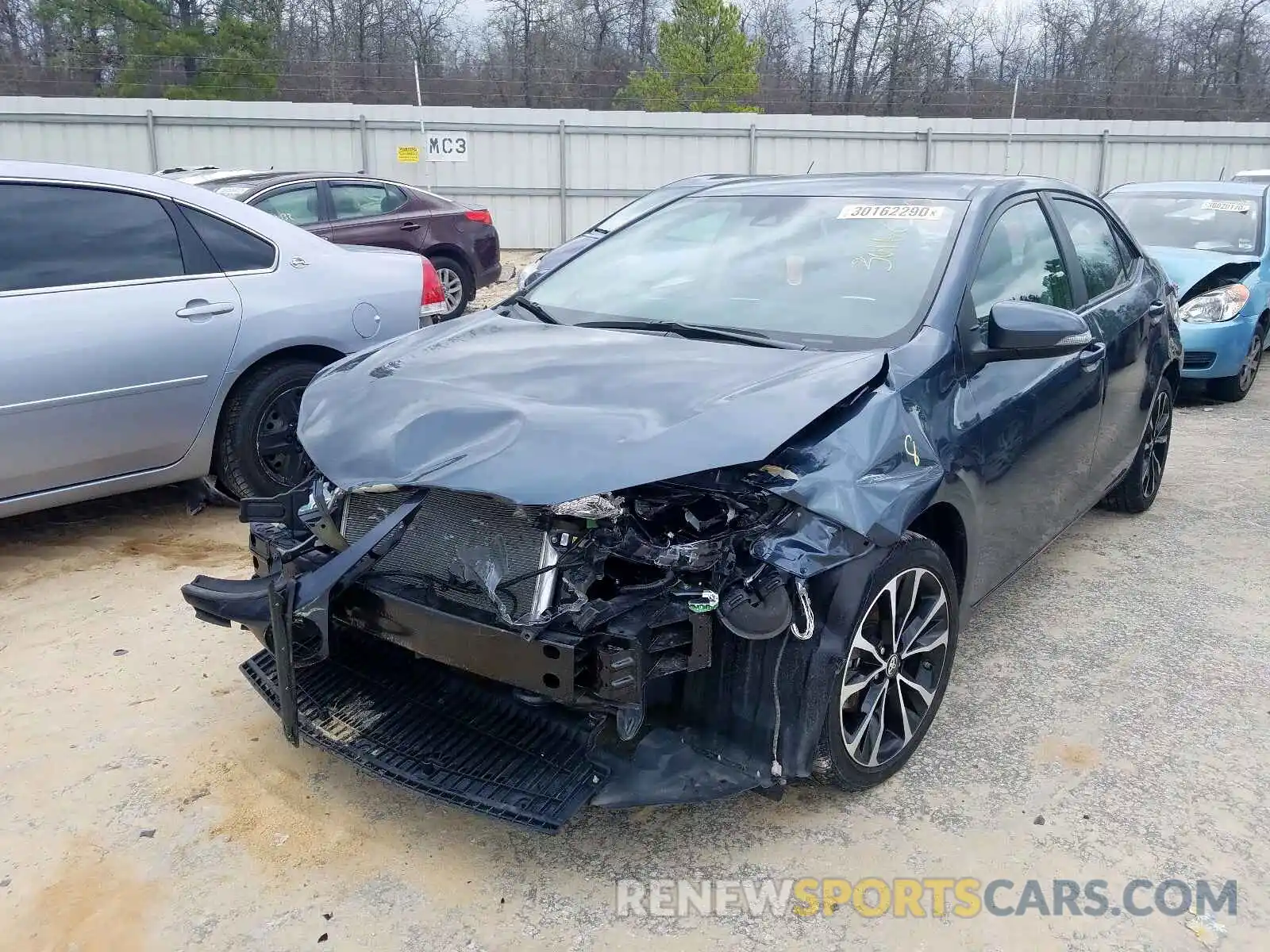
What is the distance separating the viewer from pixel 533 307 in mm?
3652

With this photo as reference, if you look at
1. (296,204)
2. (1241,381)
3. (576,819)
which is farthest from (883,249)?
(296,204)

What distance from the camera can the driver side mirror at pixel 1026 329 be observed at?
3008mm

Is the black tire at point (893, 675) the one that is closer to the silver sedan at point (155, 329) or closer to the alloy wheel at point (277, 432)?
the silver sedan at point (155, 329)

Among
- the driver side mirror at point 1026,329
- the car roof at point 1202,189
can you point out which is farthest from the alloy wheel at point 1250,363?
the driver side mirror at point 1026,329

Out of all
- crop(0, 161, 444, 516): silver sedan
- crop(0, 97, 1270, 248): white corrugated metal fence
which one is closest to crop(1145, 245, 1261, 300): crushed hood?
crop(0, 161, 444, 516): silver sedan

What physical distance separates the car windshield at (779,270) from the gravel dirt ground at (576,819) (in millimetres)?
1346

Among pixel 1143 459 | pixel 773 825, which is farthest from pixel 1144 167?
pixel 773 825

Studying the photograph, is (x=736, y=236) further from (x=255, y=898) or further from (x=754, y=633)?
(x=255, y=898)

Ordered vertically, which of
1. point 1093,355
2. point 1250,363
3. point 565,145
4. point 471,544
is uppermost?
point 565,145

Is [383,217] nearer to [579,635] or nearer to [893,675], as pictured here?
[893,675]

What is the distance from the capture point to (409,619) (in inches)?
97.9

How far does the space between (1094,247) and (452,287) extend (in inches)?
327

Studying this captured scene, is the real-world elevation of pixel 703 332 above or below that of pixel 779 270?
below

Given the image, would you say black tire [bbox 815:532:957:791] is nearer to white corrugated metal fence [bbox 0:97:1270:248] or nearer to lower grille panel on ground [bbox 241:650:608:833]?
lower grille panel on ground [bbox 241:650:608:833]
